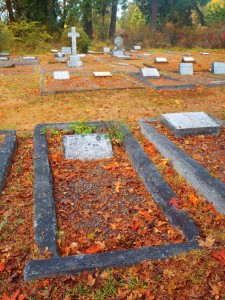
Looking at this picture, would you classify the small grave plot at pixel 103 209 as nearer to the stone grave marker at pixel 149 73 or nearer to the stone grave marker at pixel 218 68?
the stone grave marker at pixel 149 73

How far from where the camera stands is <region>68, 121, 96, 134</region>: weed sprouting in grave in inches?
194

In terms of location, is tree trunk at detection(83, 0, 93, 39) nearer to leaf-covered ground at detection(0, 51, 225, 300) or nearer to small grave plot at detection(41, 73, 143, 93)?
small grave plot at detection(41, 73, 143, 93)

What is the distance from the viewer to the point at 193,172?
12.0 feet

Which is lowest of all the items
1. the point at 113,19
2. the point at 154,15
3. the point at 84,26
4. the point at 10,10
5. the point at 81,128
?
the point at 81,128

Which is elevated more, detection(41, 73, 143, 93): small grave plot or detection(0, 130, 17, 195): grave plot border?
detection(41, 73, 143, 93): small grave plot

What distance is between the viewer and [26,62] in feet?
50.6

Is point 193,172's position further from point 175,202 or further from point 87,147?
point 87,147

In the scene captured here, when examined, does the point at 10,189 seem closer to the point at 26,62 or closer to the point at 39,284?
the point at 39,284

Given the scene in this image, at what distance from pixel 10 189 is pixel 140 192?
1779 millimetres

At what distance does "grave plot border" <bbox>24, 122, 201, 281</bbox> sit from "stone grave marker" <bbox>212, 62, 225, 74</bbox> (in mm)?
9621

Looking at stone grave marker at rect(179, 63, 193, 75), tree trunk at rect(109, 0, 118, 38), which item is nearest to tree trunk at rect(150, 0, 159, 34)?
tree trunk at rect(109, 0, 118, 38)

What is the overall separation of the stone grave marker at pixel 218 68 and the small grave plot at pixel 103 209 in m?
9.56

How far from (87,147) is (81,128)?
0.51 meters

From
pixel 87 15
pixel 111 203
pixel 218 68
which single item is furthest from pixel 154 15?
pixel 111 203
